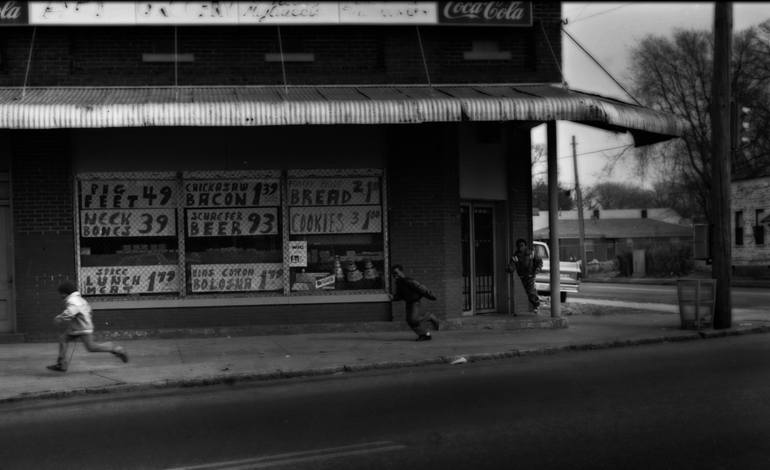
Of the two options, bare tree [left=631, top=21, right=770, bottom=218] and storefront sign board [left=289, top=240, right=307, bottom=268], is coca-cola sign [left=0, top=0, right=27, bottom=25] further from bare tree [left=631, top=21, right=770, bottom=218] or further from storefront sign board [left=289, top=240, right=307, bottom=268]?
bare tree [left=631, top=21, right=770, bottom=218]

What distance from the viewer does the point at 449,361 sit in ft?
35.2

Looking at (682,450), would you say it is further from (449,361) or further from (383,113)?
(383,113)

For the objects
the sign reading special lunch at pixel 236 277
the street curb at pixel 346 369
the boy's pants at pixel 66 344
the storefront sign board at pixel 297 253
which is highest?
the storefront sign board at pixel 297 253

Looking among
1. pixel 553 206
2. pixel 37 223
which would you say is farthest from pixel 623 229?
pixel 37 223

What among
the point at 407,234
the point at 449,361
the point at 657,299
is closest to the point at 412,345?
the point at 449,361

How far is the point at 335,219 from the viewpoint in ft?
45.1

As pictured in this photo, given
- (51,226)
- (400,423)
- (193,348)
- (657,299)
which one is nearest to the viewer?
(400,423)

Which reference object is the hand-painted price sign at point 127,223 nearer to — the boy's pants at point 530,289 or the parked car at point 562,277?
the boy's pants at point 530,289

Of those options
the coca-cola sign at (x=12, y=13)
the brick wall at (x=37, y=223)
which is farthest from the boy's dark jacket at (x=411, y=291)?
the coca-cola sign at (x=12, y=13)

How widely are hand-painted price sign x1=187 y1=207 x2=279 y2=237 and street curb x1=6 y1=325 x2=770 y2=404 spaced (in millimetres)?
4249

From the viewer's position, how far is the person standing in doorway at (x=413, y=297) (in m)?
12.4

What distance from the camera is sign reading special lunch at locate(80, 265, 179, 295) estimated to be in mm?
13000

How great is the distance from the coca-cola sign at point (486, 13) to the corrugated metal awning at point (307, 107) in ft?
4.26

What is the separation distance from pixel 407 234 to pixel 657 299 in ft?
39.8
